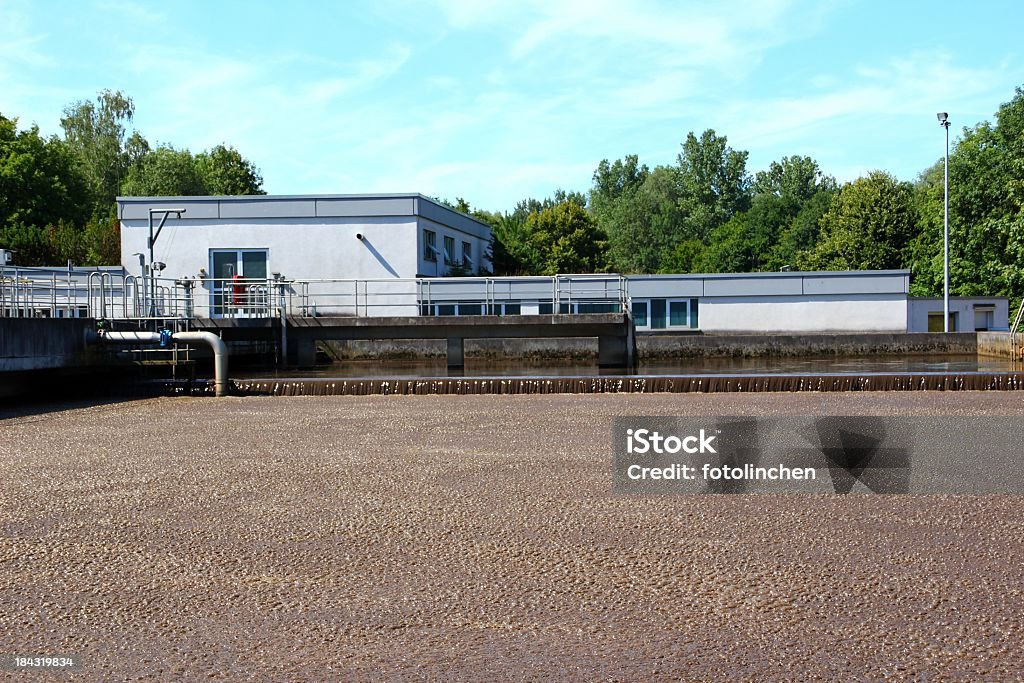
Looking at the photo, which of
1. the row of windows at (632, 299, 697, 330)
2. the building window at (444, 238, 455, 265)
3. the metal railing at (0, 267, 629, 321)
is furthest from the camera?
the building window at (444, 238, 455, 265)

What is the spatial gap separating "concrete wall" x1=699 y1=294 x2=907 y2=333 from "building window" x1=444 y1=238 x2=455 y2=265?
34.0 feet

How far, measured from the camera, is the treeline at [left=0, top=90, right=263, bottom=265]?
5703cm

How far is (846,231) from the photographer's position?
202 ft

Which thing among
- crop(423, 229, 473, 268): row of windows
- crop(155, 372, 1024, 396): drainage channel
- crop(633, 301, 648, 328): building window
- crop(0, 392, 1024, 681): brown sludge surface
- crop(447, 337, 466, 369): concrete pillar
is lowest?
crop(0, 392, 1024, 681): brown sludge surface

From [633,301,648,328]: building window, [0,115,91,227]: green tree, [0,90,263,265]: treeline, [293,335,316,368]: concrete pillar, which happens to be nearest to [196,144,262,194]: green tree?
[0,90,263,265]: treeline

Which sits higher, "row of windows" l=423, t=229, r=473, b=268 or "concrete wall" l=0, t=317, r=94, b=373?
"row of windows" l=423, t=229, r=473, b=268

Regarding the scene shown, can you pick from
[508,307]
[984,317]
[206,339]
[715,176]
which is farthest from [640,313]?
[715,176]

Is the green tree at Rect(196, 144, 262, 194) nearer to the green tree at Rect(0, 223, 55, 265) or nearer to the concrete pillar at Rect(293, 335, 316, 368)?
the green tree at Rect(0, 223, 55, 265)

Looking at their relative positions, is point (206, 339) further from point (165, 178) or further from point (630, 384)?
point (165, 178)

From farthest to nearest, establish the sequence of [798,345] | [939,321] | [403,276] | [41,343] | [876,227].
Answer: [876,227]
[939,321]
[403,276]
[798,345]
[41,343]

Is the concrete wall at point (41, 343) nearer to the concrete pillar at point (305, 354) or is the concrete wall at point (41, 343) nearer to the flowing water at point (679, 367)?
the flowing water at point (679, 367)

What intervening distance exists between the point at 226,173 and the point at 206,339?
60234 millimetres

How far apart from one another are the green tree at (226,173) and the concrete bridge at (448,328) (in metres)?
48.0

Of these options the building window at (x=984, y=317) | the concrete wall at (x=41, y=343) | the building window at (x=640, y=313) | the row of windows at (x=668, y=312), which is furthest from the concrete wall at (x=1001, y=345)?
the concrete wall at (x=41, y=343)
